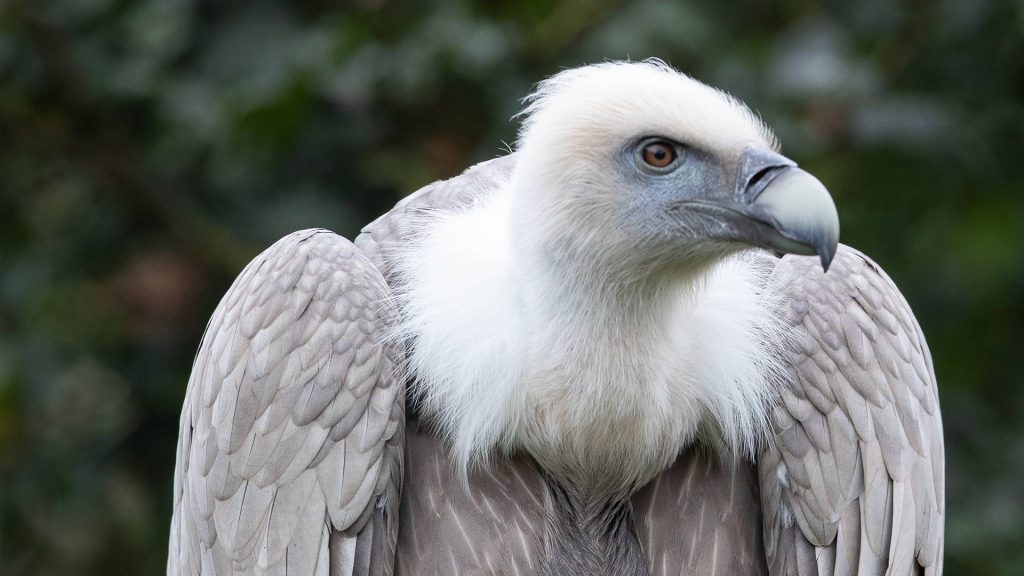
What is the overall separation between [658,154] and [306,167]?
287 centimetres

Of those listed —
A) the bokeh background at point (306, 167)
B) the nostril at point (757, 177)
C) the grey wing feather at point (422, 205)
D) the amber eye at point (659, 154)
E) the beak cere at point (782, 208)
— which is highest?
the bokeh background at point (306, 167)

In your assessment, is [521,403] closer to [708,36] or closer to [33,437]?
[708,36]

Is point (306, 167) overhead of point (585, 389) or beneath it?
overhead

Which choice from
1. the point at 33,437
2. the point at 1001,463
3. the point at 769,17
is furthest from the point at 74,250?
the point at 1001,463

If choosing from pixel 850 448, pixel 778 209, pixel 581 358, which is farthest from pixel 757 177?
pixel 850 448

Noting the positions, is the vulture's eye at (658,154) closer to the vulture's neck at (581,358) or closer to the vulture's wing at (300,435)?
the vulture's neck at (581,358)

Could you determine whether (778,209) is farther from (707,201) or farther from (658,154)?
(658,154)

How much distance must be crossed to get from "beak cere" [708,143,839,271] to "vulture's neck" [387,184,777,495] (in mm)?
246

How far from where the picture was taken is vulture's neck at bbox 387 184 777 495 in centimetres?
329

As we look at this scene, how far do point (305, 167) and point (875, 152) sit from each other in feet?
7.50

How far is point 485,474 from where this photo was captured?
136 inches

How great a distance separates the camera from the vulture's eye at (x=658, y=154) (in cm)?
321

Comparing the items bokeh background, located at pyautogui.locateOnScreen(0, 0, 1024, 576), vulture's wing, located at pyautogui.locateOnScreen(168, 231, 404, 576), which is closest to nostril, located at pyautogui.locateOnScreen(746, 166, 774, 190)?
vulture's wing, located at pyautogui.locateOnScreen(168, 231, 404, 576)

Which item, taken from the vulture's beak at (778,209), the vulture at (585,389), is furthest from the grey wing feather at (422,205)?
the vulture's beak at (778,209)
